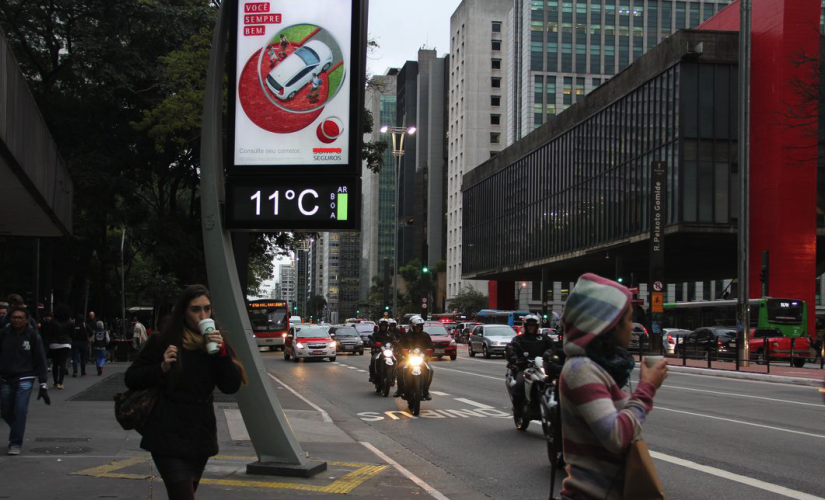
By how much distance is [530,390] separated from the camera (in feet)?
39.5

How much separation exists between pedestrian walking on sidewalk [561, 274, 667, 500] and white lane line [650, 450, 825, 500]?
19.1 ft

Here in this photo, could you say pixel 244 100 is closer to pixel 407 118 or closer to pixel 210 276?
pixel 210 276

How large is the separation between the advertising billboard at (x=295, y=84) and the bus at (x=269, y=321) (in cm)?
4232

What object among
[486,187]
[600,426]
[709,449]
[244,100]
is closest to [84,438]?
[244,100]

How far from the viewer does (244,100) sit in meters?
9.14

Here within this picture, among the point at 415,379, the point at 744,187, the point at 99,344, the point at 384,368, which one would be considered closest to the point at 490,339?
the point at 744,187

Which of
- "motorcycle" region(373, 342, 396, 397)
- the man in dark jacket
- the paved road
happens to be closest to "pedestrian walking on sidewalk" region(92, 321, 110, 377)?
the paved road

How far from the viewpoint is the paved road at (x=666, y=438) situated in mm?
9141

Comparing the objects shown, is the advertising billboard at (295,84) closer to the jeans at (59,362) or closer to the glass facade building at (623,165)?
the jeans at (59,362)

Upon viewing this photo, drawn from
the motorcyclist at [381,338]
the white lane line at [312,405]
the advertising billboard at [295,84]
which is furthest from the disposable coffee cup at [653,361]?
the motorcyclist at [381,338]

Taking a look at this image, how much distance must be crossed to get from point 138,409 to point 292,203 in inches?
171

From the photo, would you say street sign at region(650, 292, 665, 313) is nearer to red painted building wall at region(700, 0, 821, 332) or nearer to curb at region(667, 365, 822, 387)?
curb at region(667, 365, 822, 387)

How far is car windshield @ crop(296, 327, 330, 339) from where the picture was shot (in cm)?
3741

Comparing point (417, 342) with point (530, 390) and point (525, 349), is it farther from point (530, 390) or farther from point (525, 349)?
point (530, 390)
